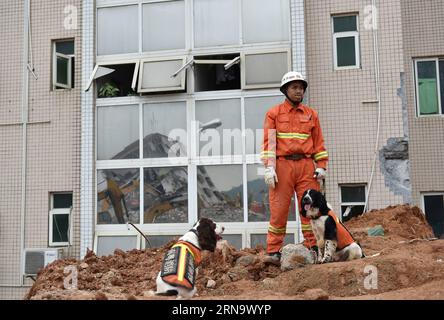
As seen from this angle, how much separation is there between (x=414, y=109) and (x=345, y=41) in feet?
8.52

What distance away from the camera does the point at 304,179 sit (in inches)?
269

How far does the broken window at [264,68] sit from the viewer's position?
9.99m

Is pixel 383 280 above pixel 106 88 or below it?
below

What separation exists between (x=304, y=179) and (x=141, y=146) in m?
4.54

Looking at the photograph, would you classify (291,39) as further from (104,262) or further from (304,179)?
(104,262)

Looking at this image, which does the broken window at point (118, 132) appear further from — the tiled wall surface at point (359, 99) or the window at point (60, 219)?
the tiled wall surface at point (359, 99)

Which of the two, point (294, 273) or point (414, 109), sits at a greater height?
point (414, 109)

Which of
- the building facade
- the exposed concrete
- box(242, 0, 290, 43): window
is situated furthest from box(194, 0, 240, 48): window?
A: the exposed concrete

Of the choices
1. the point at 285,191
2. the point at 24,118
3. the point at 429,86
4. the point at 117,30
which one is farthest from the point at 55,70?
the point at 429,86

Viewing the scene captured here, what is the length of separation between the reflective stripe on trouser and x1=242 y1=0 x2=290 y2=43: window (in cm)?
405

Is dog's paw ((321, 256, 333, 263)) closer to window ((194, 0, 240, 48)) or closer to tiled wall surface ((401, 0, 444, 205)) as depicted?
window ((194, 0, 240, 48))

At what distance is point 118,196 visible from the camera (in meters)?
10.5

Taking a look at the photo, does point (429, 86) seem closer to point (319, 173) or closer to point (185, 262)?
point (319, 173)
